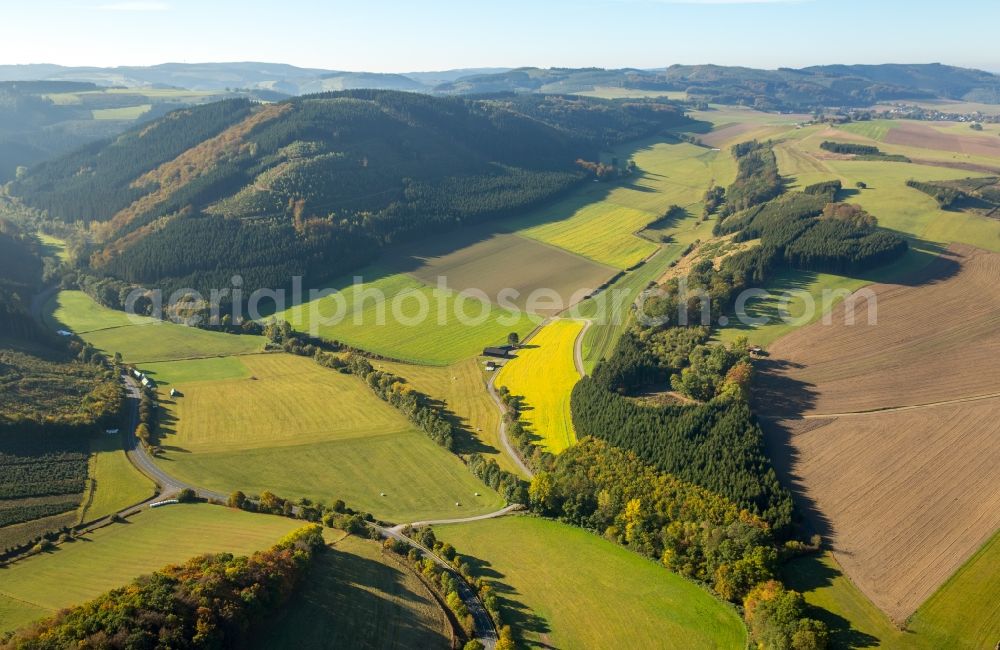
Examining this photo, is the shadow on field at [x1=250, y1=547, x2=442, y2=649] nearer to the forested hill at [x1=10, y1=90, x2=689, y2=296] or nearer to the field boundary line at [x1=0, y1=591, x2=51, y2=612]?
the field boundary line at [x1=0, y1=591, x2=51, y2=612]

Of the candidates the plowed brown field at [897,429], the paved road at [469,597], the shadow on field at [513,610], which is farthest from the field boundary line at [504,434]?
the plowed brown field at [897,429]

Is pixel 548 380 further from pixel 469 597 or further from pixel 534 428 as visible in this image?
pixel 469 597

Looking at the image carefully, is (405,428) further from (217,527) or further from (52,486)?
(52,486)

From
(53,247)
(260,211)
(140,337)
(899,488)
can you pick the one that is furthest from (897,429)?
(53,247)

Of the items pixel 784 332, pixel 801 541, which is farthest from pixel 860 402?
pixel 801 541

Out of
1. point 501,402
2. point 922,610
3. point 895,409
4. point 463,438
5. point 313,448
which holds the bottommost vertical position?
point 313,448

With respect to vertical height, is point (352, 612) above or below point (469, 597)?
above
